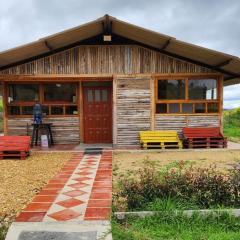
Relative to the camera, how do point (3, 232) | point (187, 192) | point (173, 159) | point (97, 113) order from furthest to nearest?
point (97, 113), point (173, 159), point (187, 192), point (3, 232)

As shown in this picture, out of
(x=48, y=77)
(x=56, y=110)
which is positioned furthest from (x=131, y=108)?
(x=48, y=77)

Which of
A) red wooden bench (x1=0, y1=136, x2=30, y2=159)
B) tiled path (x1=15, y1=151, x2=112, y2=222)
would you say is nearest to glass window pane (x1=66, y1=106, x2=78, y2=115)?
red wooden bench (x1=0, y1=136, x2=30, y2=159)

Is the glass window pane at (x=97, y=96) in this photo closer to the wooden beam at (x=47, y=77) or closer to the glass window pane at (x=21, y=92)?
the wooden beam at (x=47, y=77)

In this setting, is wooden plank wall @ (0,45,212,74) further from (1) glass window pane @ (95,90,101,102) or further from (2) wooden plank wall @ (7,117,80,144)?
(2) wooden plank wall @ (7,117,80,144)

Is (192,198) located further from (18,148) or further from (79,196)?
(18,148)

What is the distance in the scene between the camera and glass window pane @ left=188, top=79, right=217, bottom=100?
12.3 meters

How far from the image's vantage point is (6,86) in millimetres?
12414

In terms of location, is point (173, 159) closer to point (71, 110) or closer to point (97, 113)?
point (97, 113)

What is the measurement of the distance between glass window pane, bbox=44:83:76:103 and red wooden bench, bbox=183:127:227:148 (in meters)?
4.84

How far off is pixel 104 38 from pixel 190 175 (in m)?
7.55

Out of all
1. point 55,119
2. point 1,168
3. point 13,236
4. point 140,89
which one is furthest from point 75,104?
point 13,236

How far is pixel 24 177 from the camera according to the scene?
7.26 metres

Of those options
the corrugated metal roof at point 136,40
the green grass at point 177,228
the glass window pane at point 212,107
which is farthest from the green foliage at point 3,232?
the glass window pane at point 212,107

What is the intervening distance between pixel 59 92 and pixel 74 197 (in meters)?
7.76
